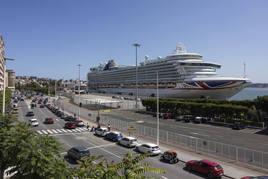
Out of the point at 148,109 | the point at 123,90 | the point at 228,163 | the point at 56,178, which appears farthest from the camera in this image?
the point at 123,90

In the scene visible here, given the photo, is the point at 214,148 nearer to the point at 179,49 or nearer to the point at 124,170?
the point at 124,170

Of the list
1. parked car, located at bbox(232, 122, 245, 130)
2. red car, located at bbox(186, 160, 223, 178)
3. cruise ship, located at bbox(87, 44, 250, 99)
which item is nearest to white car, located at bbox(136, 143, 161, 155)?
red car, located at bbox(186, 160, 223, 178)

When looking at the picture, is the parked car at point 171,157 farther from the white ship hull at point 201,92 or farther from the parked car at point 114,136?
the white ship hull at point 201,92

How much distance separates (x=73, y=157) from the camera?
1738 centimetres

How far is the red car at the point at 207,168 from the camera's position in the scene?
13719mm

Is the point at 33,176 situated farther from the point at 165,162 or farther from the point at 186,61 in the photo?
the point at 186,61

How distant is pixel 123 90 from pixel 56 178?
114239 mm

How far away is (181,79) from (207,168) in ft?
219

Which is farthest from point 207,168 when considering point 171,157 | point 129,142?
point 129,142

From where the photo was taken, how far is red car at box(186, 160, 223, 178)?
540 inches

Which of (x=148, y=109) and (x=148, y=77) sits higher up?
(x=148, y=77)

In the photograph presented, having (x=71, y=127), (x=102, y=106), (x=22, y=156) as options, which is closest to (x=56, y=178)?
(x=22, y=156)

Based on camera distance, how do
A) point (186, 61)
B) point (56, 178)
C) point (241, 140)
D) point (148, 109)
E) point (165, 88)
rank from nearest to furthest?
point (56, 178), point (241, 140), point (148, 109), point (186, 61), point (165, 88)

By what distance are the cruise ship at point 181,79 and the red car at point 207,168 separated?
4199cm
